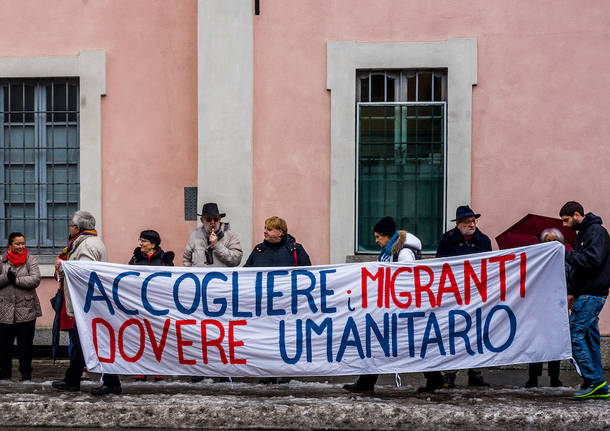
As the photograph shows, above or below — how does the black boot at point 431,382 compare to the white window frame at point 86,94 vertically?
below

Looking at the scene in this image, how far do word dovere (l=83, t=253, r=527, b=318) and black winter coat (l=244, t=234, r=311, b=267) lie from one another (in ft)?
2.87

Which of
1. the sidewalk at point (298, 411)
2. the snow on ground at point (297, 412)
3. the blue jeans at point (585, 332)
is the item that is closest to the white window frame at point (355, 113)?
the blue jeans at point (585, 332)

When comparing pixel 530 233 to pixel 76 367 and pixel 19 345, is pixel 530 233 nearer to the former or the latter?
pixel 76 367

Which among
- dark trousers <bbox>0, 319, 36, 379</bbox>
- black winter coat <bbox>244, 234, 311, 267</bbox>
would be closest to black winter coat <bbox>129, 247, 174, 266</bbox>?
black winter coat <bbox>244, 234, 311, 267</bbox>

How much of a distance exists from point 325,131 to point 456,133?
1.52 meters

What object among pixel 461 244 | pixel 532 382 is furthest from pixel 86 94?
pixel 532 382

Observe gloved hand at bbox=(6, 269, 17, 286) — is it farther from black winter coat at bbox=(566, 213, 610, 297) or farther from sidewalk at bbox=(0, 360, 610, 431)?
black winter coat at bbox=(566, 213, 610, 297)

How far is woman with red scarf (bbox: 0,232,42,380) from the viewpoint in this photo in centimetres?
841

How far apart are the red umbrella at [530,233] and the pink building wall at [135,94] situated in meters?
3.77

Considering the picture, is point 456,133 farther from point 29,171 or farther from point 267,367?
point 29,171

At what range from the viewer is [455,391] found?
24.3 ft

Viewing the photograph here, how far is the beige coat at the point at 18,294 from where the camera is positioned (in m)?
8.39

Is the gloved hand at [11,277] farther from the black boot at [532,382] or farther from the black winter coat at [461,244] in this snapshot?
the black boot at [532,382]

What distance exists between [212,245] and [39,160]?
10.2ft
